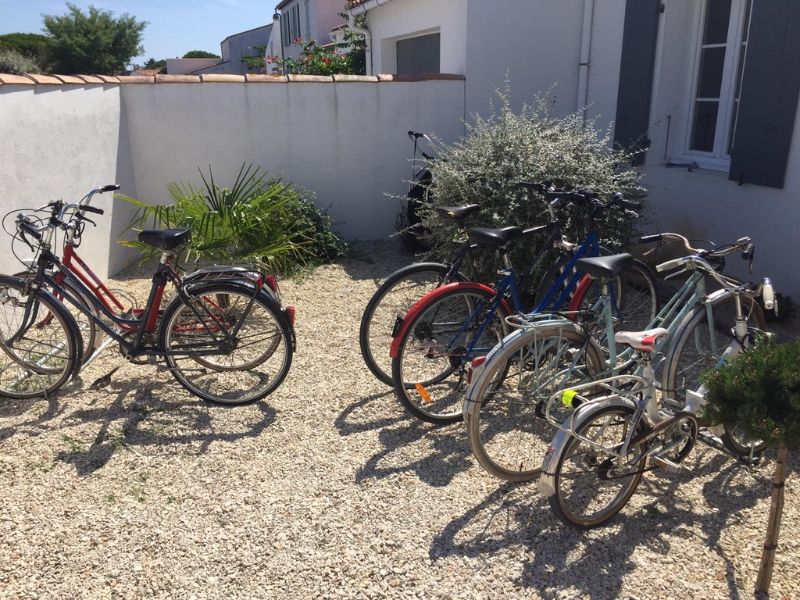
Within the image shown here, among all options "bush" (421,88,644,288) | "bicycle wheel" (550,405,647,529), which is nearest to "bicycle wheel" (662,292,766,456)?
"bicycle wheel" (550,405,647,529)

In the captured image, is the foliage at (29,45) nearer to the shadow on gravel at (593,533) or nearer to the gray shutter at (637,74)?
the gray shutter at (637,74)

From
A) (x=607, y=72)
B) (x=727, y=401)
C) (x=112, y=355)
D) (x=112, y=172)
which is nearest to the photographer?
(x=727, y=401)

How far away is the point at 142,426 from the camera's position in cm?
344

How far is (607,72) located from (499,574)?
5.66m

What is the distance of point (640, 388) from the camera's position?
8.41 feet

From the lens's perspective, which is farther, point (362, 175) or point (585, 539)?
point (362, 175)

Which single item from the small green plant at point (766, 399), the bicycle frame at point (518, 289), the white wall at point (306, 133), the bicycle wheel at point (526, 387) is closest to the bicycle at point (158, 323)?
the bicycle frame at point (518, 289)

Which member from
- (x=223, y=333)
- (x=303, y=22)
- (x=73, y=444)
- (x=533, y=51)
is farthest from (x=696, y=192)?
(x=303, y=22)

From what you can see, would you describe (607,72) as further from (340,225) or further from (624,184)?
(340,225)

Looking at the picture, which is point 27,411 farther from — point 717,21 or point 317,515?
point 717,21

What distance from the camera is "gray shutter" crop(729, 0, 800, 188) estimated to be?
4.54 meters

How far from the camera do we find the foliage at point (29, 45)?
3272 cm

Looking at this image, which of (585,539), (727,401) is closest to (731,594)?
(585,539)

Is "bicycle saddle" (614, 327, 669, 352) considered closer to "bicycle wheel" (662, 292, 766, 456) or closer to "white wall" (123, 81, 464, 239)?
"bicycle wheel" (662, 292, 766, 456)
